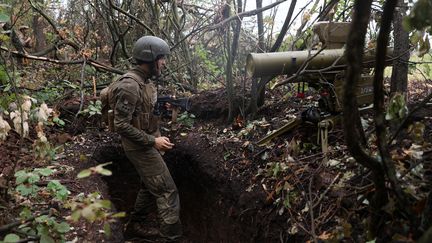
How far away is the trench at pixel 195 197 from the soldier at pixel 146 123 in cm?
59

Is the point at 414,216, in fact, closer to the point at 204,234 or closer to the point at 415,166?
the point at 415,166

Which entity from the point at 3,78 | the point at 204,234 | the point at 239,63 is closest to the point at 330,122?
the point at 204,234

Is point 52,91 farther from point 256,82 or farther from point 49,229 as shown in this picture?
point 49,229

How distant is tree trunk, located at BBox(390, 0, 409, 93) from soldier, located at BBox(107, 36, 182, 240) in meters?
2.38

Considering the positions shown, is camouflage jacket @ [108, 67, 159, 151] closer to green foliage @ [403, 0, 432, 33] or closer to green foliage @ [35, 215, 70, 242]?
green foliage @ [35, 215, 70, 242]

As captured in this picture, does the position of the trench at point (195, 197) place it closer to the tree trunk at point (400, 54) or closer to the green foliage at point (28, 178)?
the green foliage at point (28, 178)

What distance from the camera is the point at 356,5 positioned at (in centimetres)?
180

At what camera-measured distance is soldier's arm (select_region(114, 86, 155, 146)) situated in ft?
13.6

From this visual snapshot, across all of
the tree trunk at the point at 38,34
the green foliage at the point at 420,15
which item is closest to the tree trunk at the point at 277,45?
the green foliage at the point at 420,15

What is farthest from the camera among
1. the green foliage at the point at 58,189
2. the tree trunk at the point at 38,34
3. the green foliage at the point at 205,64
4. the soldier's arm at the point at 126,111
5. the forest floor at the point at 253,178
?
the tree trunk at the point at 38,34

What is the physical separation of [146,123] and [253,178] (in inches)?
52.1

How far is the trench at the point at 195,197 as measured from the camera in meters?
4.76

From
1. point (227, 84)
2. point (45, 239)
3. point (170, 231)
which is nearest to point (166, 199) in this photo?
point (170, 231)

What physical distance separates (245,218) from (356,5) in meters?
2.98
